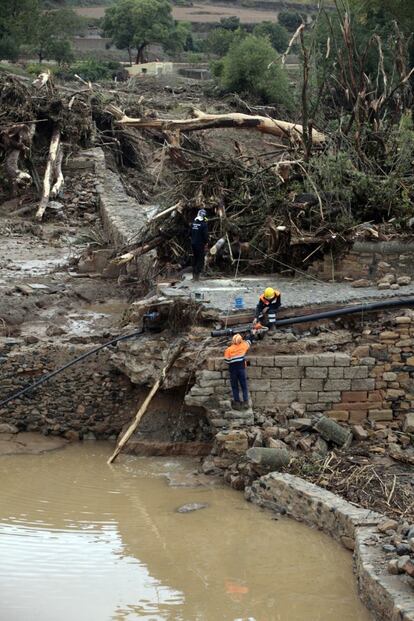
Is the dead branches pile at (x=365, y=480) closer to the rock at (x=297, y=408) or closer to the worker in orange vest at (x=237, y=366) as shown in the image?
the rock at (x=297, y=408)

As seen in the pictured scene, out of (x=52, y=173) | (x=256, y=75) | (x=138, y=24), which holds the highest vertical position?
(x=138, y=24)

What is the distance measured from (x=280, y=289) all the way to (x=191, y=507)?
145 inches

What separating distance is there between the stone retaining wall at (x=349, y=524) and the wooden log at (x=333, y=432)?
1.01 meters

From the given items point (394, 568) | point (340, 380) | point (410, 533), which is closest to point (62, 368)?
point (340, 380)

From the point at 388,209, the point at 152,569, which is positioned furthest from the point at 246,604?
the point at 388,209

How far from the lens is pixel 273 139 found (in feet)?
102

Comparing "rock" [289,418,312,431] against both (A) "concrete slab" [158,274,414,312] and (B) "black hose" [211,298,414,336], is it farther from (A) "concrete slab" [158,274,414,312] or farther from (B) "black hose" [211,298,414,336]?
(A) "concrete slab" [158,274,414,312]

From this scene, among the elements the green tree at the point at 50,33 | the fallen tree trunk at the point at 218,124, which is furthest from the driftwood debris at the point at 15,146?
the green tree at the point at 50,33

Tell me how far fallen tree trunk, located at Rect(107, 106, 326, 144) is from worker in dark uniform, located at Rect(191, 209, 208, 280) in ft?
8.90

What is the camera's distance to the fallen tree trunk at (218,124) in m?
16.9

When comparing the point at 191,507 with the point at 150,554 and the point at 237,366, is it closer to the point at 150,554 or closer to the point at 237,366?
the point at 150,554

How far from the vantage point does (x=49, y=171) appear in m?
22.7

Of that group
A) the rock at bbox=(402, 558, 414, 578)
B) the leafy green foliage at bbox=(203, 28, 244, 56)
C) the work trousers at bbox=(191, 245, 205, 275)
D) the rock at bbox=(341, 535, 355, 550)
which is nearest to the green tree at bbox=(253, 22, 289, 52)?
the leafy green foliage at bbox=(203, 28, 244, 56)

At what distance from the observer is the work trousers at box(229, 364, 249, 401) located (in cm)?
1212
